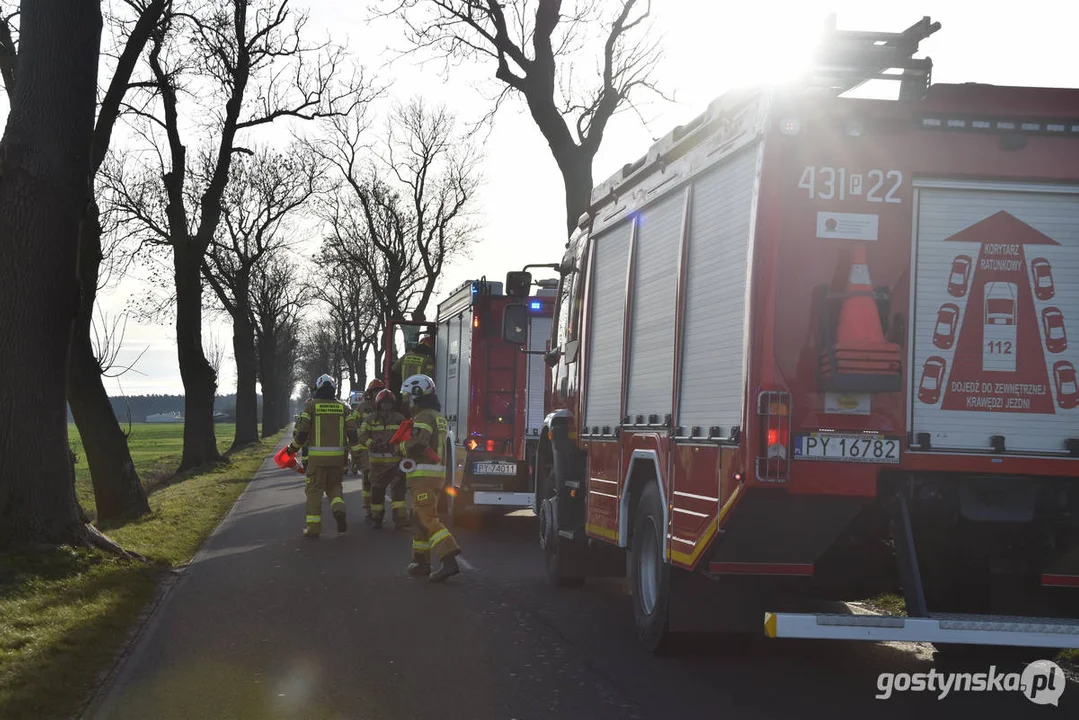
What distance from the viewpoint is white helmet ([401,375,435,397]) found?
1231 centimetres

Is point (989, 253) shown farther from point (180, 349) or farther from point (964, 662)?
point (180, 349)

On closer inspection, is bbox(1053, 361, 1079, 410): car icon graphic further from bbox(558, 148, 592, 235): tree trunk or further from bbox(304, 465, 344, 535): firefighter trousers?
bbox(558, 148, 592, 235): tree trunk

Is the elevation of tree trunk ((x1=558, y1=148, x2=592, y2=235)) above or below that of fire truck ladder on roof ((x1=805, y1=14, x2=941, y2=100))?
above

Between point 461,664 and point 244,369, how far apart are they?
136 feet

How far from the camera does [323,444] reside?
16219 mm

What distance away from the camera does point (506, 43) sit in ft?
74.3

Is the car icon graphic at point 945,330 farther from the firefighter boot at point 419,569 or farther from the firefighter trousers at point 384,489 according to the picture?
the firefighter trousers at point 384,489

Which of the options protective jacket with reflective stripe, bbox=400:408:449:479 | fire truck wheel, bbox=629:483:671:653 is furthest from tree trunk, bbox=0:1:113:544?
fire truck wheel, bbox=629:483:671:653

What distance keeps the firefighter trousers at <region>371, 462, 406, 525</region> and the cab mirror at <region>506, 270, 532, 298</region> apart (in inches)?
114

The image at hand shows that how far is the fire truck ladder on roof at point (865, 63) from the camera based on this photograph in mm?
6762

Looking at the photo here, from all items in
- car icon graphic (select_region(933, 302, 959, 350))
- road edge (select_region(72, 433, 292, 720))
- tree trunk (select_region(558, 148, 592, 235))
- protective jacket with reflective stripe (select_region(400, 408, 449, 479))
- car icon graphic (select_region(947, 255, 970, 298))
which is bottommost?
road edge (select_region(72, 433, 292, 720))

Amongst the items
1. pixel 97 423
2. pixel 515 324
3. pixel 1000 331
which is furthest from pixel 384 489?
pixel 1000 331

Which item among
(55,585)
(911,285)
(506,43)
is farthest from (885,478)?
(506,43)

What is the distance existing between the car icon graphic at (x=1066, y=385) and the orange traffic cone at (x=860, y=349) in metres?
0.88
